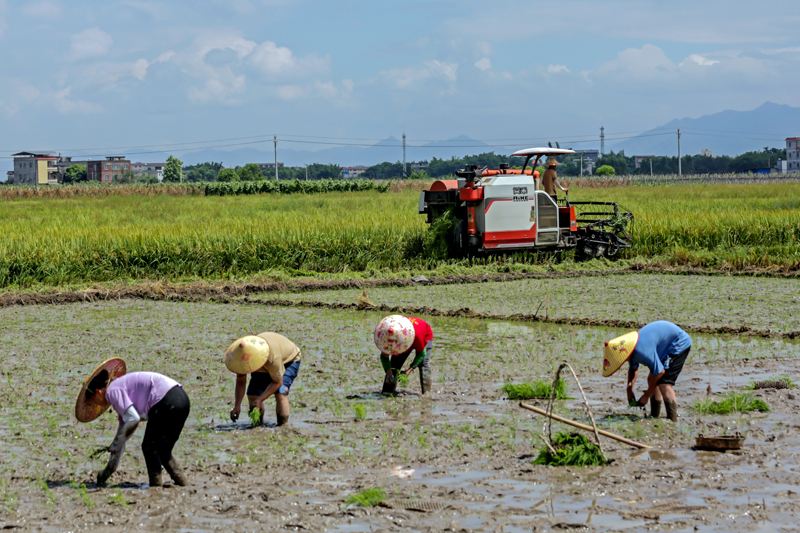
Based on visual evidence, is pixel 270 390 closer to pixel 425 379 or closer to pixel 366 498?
pixel 425 379

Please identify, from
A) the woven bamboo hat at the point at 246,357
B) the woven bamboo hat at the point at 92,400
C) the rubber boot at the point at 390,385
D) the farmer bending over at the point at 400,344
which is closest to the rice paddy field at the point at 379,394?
the rubber boot at the point at 390,385

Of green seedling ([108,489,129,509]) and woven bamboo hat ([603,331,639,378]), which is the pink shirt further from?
woven bamboo hat ([603,331,639,378])

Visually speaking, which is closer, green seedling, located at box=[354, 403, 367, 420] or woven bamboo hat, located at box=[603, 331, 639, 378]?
woven bamboo hat, located at box=[603, 331, 639, 378]

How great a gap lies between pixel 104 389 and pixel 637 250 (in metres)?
17.5

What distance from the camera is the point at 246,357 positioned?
639 centimetres

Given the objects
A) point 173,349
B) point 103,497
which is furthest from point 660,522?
point 173,349

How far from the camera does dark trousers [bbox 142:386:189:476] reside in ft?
17.8

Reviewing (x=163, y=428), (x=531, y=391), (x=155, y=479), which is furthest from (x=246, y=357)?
(x=531, y=391)

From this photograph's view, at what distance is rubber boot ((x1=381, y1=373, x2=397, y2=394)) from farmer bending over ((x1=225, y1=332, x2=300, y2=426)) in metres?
1.28

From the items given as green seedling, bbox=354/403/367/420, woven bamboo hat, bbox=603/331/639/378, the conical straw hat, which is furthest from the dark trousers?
woven bamboo hat, bbox=603/331/639/378

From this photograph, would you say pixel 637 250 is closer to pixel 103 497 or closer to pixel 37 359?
pixel 37 359

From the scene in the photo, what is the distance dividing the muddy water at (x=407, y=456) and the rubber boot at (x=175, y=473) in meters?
0.08

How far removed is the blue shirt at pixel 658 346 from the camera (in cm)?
660

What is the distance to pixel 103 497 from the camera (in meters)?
5.34
